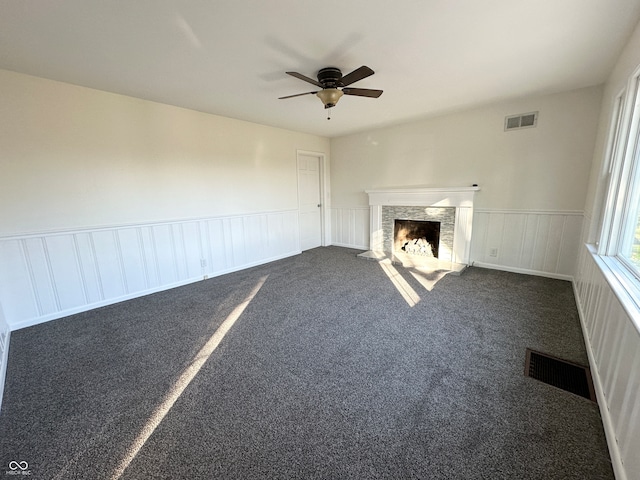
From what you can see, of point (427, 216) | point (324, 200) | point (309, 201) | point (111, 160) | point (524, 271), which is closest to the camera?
point (111, 160)

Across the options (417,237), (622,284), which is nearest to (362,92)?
(622,284)

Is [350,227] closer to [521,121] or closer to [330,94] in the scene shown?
[521,121]

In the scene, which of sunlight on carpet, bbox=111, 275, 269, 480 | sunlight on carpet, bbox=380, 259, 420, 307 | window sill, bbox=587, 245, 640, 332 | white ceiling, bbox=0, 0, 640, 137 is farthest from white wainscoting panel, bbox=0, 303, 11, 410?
window sill, bbox=587, 245, 640, 332

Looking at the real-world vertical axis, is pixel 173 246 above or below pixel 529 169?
below

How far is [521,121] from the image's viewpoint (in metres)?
3.49

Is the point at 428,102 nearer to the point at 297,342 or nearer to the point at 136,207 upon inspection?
the point at 297,342

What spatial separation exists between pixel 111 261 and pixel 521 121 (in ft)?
18.1

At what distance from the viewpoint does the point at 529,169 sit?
3.53 m

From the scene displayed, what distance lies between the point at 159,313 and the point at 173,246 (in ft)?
3.57

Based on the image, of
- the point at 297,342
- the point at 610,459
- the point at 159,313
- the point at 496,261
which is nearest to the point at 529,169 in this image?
the point at 496,261

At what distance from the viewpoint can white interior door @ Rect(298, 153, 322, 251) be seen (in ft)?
17.7

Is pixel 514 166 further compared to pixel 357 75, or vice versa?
pixel 514 166

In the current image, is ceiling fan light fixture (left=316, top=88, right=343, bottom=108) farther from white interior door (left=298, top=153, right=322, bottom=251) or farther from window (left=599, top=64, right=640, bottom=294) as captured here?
white interior door (left=298, top=153, right=322, bottom=251)

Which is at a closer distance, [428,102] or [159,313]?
[159,313]
